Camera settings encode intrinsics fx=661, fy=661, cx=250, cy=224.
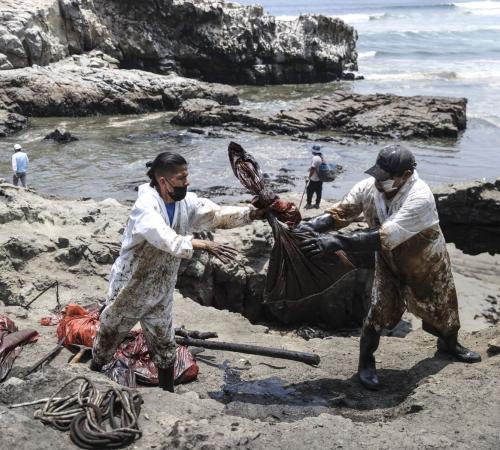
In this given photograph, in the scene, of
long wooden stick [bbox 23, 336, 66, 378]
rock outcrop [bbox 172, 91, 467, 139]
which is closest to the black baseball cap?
long wooden stick [bbox 23, 336, 66, 378]

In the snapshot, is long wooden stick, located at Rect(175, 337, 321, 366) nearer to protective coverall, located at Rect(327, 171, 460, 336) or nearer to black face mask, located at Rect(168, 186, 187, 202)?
protective coverall, located at Rect(327, 171, 460, 336)

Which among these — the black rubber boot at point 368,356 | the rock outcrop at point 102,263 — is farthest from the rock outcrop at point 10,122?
the black rubber boot at point 368,356

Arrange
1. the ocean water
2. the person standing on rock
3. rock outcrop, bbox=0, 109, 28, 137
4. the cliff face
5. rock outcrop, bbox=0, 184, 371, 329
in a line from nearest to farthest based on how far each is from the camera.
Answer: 1. rock outcrop, bbox=0, 184, 371, 329
2. the person standing on rock
3. the ocean water
4. rock outcrop, bbox=0, 109, 28, 137
5. the cliff face

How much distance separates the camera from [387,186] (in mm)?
4832

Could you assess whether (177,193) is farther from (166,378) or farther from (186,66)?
(186,66)

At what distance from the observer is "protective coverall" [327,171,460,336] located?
4703mm

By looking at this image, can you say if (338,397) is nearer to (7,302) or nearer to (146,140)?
(7,302)

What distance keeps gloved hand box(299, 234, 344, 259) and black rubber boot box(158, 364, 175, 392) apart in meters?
1.30

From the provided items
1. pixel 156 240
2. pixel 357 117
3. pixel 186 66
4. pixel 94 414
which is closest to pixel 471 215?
pixel 156 240

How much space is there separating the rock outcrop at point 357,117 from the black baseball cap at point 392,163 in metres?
17.8

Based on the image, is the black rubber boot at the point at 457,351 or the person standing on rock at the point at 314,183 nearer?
the black rubber boot at the point at 457,351

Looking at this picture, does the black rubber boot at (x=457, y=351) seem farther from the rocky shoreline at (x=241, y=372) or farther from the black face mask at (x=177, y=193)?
the black face mask at (x=177, y=193)

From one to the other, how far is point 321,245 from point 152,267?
1.20m

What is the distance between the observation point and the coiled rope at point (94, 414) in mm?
3408
